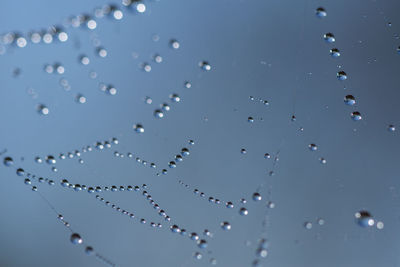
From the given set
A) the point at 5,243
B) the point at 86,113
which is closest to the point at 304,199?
the point at 86,113

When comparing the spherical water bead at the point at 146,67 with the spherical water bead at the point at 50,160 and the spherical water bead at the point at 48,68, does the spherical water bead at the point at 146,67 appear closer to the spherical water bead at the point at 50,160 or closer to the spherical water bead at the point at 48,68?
the spherical water bead at the point at 48,68

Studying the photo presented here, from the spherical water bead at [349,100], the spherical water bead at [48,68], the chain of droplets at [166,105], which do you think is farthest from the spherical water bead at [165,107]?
the spherical water bead at [349,100]

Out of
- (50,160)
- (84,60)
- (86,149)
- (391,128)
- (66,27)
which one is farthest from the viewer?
(391,128)

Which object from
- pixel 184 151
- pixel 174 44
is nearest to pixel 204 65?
pixel 174 44

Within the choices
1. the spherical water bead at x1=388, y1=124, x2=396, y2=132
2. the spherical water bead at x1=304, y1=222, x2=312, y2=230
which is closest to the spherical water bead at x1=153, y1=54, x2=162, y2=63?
the spherical water bead at x1=304, y1=222, x2=312, y2=230

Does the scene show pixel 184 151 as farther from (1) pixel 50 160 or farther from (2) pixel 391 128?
A: (2) pixel 391 128

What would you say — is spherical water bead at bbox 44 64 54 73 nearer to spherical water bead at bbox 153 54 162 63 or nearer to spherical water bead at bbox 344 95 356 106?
spherical water bead at bbox 153 54 162 63

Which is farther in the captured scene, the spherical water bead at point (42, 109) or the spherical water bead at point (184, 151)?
the spherical water bead at point (184, 151)

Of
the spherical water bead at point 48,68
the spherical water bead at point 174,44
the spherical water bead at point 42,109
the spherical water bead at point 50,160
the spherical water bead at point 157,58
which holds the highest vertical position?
the spherical water bead at point 174,44
